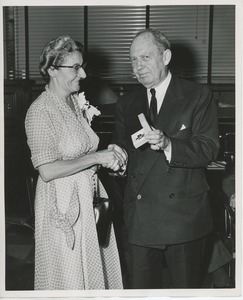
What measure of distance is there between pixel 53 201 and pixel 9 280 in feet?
1.39

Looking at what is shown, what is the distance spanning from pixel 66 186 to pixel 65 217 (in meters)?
0.13

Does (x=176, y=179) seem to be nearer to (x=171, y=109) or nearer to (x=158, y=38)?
(x=171, y=109)

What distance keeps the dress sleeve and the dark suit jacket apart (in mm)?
368

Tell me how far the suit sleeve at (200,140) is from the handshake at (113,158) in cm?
24

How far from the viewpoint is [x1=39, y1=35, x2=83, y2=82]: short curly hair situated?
68.0 inches

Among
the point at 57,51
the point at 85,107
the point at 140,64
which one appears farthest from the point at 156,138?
the point at 57,51

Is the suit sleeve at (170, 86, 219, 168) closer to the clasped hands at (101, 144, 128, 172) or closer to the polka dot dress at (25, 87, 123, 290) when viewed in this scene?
the clasped hands at (101, 144, 128, 172)

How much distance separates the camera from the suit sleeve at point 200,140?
1.64 meters

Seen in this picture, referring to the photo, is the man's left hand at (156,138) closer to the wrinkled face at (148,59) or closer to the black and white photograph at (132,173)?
the black and white photograph at (132,173)

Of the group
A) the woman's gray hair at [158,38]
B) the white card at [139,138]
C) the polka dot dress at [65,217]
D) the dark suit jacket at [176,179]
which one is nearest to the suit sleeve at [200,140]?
the dark suit jacket at [176,179]

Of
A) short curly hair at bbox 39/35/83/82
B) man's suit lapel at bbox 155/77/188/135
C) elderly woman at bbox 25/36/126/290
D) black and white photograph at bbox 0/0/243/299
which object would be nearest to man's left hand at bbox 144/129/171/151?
black and white photograph at bbox 0/0/243/299

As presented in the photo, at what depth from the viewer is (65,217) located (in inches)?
68.4
